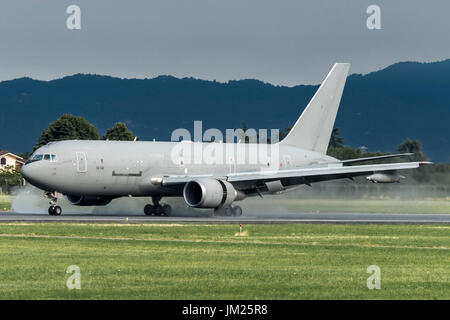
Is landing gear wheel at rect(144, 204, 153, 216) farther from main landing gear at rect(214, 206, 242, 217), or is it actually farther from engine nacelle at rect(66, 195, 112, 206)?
main landing gear at rect(214, 206, 242, 217)

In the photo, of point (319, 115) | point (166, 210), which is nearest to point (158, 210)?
point (166, 210)

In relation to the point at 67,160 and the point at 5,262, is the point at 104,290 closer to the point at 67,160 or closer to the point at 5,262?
the point at 5,262

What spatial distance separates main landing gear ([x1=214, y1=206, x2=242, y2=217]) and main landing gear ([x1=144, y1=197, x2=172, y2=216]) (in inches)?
117

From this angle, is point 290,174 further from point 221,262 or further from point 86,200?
point 221,262

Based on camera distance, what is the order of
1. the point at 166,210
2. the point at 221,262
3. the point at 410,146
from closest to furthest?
the point at 221,262
the point at 166,210
the point at 410,146

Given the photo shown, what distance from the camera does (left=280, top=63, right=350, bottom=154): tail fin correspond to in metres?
58.7

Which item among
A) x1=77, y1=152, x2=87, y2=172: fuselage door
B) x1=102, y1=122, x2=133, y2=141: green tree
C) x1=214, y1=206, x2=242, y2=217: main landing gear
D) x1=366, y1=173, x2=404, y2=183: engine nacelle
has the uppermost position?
x1=102, y1=122, x2=133, y2=141: green tree

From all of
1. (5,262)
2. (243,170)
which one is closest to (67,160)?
(243,170)

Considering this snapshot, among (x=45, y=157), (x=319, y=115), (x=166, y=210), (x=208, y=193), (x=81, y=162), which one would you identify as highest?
(x=319, y=115)

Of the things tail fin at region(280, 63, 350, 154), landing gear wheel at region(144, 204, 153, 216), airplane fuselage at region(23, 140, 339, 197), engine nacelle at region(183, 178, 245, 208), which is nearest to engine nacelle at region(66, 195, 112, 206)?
airplane fuselage at region(23, 140, 339, 197)

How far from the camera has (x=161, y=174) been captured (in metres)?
50.4

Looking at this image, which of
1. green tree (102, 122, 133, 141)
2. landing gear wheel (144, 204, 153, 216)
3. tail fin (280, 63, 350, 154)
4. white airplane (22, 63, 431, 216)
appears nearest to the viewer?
white airplane (22, 63, 431, 216)

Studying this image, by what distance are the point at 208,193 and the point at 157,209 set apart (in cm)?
571
